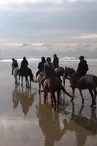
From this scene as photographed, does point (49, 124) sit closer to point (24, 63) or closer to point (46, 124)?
point (46, 124)

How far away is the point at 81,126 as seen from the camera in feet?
32.2

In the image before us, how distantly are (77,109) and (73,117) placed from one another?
1.58 metres

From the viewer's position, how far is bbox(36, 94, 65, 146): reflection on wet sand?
860 cm

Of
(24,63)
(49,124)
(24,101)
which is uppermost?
(24,63)

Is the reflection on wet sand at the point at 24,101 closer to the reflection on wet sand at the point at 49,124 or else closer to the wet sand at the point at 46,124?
the wet sand at the point at 46,124

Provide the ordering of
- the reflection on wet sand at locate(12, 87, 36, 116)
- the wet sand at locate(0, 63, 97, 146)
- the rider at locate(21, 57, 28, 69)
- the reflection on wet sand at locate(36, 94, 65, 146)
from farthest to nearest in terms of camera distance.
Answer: the rider at locate(21, 57, 28, 69)
the reflection on wet sand at locate(12, 87, 36, 116)
the reflection on wet sand at locate(36, 94, 65, 146)
the wet sand at locate(0, 63, 97, 146)

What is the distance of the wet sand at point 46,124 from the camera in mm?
8329

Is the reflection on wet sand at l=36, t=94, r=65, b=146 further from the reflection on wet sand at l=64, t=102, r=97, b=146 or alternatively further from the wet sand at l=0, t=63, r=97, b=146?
the reflection on wet sand at l=64, t=102, r=97, b=146

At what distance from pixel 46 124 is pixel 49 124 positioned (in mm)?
95

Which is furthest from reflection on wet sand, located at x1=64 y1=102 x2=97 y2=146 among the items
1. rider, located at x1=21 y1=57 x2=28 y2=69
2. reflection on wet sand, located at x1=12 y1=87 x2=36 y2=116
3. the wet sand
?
rider, located at x1=21 y1=57 x2=28 y2=69

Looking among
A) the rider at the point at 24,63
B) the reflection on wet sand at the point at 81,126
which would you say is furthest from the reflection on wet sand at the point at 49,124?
the rider at the point at 24,63

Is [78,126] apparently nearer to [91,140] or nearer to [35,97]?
[91,140]

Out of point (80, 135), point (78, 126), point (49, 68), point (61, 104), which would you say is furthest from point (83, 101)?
point (80, 135)

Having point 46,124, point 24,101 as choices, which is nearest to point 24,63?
point 24,101
